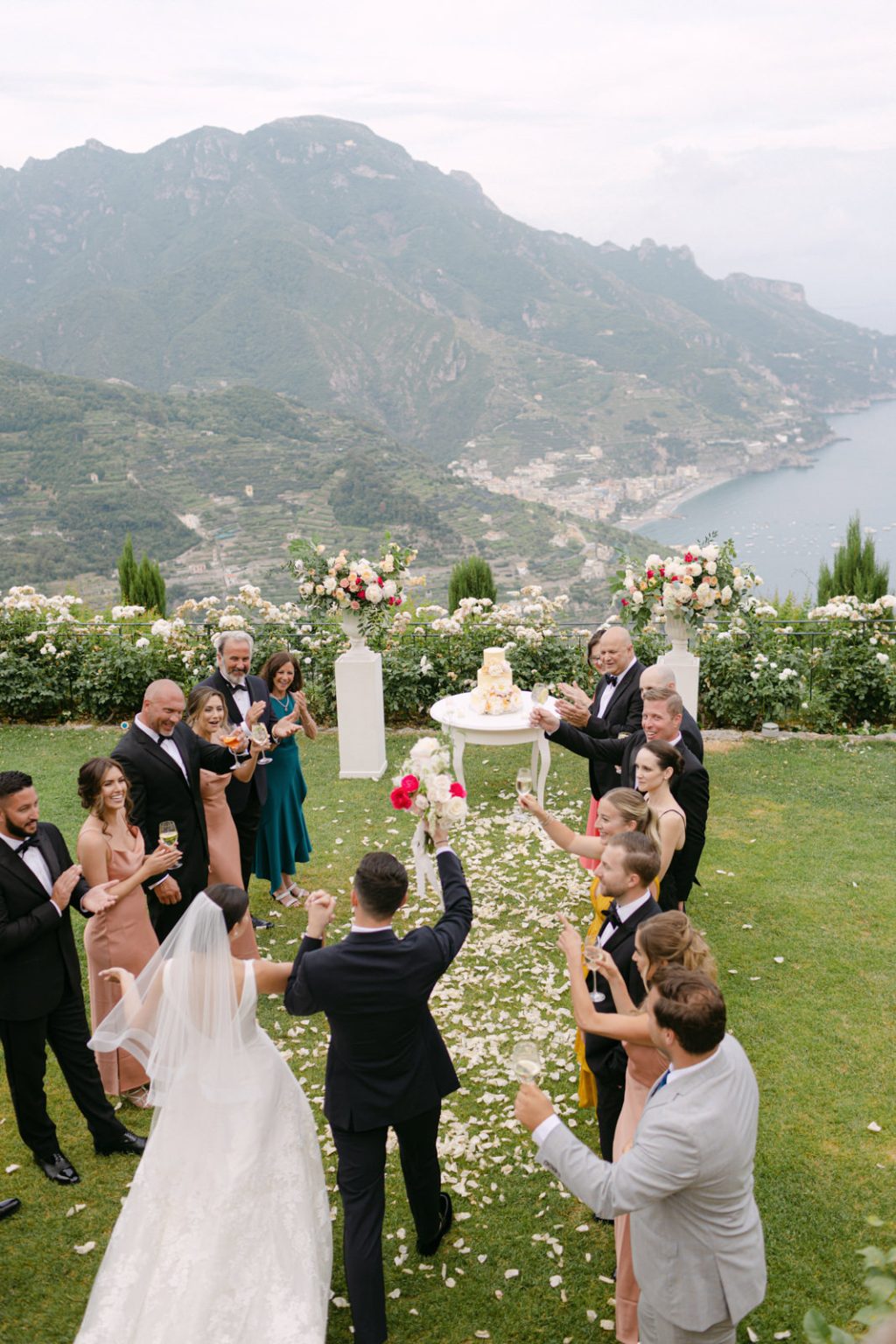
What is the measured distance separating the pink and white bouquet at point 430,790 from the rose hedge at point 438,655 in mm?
6793

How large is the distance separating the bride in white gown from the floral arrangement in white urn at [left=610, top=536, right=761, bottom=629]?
7.22 m

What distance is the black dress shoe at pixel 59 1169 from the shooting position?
4.85m

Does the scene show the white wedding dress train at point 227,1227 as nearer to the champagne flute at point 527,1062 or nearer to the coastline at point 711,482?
the champagne flute at point 527,1062

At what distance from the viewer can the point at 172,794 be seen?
5.83 meters

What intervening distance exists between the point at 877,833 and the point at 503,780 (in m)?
3.67

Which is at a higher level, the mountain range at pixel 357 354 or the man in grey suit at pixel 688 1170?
the mountain range at pixel 357 354

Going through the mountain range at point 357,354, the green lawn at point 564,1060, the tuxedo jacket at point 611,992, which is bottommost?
the green lawn at point 564,1060

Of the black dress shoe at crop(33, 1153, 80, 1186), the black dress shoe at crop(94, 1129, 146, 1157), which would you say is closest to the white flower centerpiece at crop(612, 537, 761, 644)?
the black dress shoe at crop(94, 1129, 146, 1157)

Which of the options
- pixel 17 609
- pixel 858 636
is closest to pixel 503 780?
pixel 858 636

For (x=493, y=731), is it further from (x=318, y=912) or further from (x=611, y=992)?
(x=318, y=912)

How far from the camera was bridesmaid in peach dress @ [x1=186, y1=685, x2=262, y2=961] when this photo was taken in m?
6.59

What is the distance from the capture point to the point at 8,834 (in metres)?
4.48

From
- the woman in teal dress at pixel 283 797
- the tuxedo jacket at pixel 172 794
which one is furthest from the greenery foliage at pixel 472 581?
the tuxedo jacket at pixel 172 794

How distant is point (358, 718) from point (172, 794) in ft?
16.6
